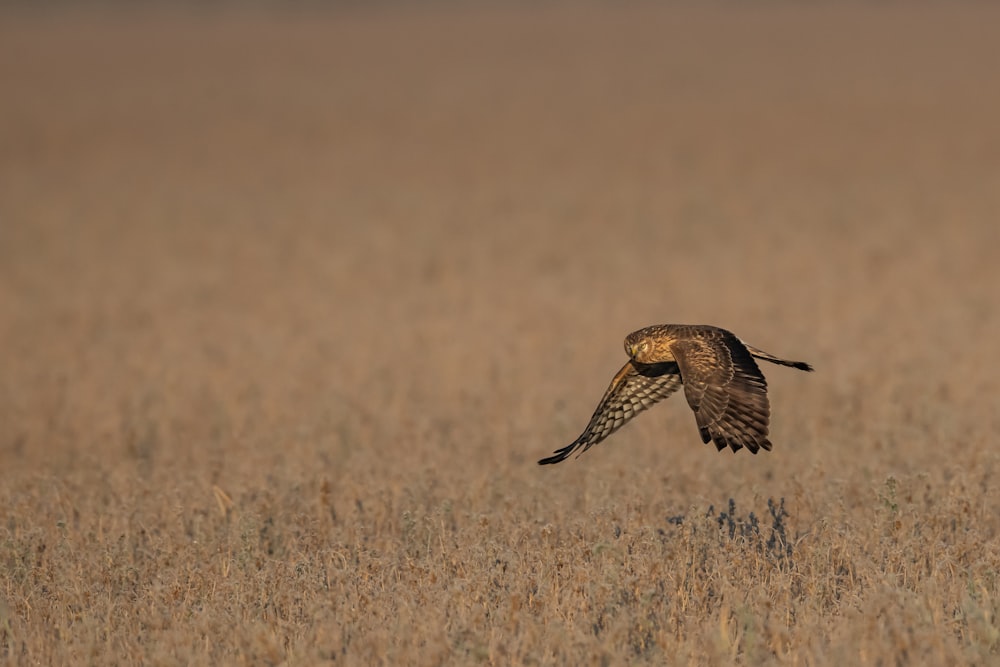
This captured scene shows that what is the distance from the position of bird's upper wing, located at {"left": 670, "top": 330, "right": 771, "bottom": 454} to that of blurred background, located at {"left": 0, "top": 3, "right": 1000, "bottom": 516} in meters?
2.33

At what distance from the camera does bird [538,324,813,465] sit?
5.73 m

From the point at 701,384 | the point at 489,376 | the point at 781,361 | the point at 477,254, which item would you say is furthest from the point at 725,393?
the point at 477,254

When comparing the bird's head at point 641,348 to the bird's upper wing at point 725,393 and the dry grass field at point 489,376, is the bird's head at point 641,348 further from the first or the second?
the dry grass field at point 489,376

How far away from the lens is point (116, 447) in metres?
10.0

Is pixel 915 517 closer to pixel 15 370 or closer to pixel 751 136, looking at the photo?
pixel 15 370

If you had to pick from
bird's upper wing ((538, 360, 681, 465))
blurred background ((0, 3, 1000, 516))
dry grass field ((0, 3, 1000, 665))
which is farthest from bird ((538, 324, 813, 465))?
blurred background ((0, 3, 1000, 516))

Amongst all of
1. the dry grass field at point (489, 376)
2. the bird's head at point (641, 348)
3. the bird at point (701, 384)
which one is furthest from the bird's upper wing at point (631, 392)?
the dry grass field at point (489, 376)

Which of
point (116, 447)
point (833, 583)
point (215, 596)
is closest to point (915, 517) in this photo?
point (833, 583)

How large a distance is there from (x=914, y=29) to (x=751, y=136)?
87.9ft

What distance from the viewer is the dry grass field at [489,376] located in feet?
18.9

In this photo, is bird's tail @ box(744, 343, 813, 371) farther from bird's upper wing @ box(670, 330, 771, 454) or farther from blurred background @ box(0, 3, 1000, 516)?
blurred background @ box(0, 3, 1000, 516)

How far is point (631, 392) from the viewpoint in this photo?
6.74 meters

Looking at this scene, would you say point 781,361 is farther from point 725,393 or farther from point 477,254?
point 477,254

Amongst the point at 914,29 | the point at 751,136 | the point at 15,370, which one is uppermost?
the point at 914,29
